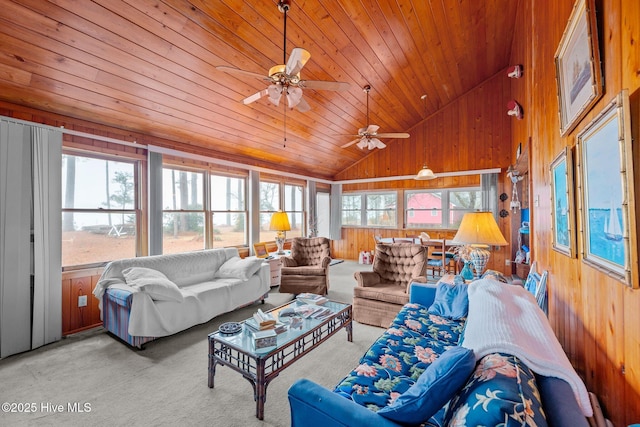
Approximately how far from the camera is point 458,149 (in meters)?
6.26

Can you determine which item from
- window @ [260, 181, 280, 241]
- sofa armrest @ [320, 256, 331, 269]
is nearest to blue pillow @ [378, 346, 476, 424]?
sofa armrest @ [320, 256, 331, 269]

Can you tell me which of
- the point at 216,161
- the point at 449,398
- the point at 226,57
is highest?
the point at 226,57

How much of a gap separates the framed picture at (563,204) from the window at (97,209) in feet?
14.8

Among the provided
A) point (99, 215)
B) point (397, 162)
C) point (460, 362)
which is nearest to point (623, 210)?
point (460, 362)

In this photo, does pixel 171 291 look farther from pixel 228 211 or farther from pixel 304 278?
pixel 228 211

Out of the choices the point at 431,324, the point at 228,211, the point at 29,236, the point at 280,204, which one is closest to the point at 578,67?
the point at 431,324

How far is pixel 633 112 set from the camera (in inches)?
31.3

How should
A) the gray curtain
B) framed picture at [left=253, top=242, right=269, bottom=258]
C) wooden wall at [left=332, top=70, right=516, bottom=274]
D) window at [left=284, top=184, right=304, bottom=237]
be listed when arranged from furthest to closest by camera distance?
window at [left=284, top=184, right=304, bottom=237]
wooden wall at [left=332, top=70, right=516, bottom=274]
framed picture at [left=253, top=242, right=269, bottom=258]
the gray curtain

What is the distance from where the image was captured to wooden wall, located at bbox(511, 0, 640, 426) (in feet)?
2.72

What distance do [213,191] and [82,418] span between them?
361cm

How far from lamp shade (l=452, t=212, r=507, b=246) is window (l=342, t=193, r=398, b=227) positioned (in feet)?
→ 15.1

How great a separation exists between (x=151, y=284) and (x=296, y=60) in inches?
99.1

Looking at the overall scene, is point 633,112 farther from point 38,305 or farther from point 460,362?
point 38,305

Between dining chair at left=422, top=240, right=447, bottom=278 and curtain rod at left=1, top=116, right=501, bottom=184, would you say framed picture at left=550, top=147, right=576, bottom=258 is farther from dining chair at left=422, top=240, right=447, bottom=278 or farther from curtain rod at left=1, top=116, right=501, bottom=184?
curtain rod at left=1, top=116, right=501, bottom=184
